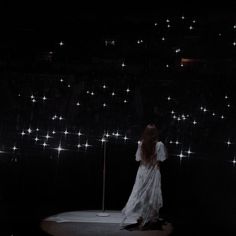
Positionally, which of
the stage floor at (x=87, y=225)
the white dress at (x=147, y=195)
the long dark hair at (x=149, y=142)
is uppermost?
the long dark hair at (x=149, y=142)

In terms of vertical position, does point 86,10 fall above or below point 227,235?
above

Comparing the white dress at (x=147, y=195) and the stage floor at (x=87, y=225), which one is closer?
the stage floor at (x=87, y=225)

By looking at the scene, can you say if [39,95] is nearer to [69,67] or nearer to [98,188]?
[69,67]

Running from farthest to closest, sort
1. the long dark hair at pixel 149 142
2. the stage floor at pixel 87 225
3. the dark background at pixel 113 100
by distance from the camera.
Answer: the dark background at pixel 113 100 → the long dark hair at pixel 149 142 → the stage floor at pixel 87 225

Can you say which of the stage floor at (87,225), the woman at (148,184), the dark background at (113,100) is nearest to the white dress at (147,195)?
the woman at (148,184)

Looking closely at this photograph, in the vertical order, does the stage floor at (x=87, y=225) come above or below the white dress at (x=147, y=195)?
below

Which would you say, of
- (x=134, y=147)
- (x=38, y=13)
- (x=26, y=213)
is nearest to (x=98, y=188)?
(x=134, y=147)

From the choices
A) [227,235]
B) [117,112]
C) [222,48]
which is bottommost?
[227,235]

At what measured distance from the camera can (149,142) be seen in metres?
5.12

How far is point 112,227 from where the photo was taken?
520cm

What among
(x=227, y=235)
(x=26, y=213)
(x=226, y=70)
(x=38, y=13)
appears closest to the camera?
(x=227, y=235)

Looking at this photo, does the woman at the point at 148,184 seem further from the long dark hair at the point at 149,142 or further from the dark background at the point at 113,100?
the dark background at the point at 113,100

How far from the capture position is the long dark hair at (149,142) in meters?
5.08

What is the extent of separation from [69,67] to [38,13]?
0.98 m
